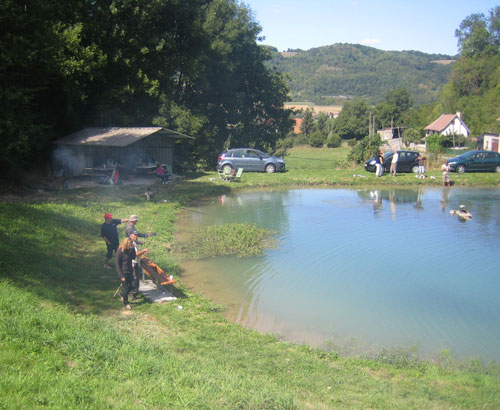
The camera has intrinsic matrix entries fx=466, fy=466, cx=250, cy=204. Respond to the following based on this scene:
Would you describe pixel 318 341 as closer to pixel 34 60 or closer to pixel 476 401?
pixel 476 401

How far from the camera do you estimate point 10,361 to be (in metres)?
5.63

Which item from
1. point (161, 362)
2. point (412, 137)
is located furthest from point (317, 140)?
point (161, 362)

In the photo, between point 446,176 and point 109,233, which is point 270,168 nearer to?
point 446,176

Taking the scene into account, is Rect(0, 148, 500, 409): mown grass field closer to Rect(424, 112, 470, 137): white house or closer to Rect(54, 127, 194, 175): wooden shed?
Rect(54, 127, 194, 175): wooden shed

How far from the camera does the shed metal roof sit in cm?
2286

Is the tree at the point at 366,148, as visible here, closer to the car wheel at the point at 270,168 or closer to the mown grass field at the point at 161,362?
the car wheel at the point at 270,168

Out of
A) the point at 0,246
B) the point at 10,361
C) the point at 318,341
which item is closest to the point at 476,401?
the point at 318,341

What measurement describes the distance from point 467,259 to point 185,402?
10.5 m

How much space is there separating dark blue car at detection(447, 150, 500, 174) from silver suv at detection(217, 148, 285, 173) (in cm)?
1147

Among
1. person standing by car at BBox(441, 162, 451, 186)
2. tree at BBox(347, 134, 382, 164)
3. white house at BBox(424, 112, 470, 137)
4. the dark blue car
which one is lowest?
person standing by car at BBox(441, 162, 451, 186)

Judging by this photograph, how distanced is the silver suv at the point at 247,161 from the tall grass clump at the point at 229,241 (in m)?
13.7

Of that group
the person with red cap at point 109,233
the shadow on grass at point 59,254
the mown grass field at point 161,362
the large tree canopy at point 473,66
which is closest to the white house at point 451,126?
the large tree canopy at point 473,66

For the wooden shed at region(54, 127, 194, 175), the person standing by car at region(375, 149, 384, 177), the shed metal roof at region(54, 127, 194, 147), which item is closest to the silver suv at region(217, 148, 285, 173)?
the wooden shed at region(54, 127, 194, 175)

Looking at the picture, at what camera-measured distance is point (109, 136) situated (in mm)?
23922
